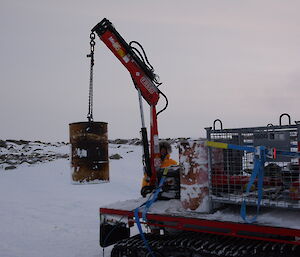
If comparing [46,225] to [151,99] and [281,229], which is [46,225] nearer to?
[151,99]

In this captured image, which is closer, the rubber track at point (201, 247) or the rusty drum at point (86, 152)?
the rubber track at point (201, 247)

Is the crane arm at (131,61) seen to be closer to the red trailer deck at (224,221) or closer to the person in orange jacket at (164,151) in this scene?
the person in orange jacket at (164,151)

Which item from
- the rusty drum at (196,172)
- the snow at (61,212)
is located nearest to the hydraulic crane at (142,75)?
the snow at (61,212)

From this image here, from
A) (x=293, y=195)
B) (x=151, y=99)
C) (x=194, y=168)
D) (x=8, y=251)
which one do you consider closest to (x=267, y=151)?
(x=293, y=195)

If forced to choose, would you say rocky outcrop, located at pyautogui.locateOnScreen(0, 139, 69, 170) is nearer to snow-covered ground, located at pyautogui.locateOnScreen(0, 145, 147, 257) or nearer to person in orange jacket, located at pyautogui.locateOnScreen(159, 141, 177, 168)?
snow-covered ground, located at pyautogui.locateOnScreen(0, 145, 147, 257)

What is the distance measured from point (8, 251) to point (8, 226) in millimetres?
1865

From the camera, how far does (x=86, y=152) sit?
22.9ft

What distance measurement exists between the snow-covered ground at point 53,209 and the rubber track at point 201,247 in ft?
4.08

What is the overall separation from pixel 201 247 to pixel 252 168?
116 cm

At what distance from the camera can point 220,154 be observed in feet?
15.8

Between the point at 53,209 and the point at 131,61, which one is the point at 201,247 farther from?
the point at 53,209

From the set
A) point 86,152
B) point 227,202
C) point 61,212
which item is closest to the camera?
point 227,202

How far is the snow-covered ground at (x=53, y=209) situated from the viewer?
274 inches

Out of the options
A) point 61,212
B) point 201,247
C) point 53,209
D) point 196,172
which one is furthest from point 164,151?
point 53,209
